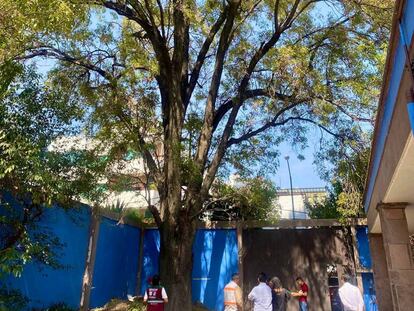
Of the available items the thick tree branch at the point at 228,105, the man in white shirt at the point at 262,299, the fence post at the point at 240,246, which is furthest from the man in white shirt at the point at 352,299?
the thick tree branch at the point at 228,105

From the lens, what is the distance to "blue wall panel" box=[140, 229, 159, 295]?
41.1ft

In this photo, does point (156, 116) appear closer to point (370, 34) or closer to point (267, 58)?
point (267, 58)

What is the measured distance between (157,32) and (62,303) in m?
6.32

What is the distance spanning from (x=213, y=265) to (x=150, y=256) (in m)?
2.04

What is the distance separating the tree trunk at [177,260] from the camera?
28.1 feet

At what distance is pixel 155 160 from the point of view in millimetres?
10336

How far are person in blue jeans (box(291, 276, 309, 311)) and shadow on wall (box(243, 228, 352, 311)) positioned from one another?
84 cm

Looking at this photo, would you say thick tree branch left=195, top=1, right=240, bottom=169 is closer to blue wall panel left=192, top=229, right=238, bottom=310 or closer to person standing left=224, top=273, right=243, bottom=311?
person standing left=224, top=273, right=243, bottom=311

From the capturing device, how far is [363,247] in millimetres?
11500

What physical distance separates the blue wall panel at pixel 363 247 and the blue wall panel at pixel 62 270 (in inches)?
289

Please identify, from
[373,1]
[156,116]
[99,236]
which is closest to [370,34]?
[373,1]

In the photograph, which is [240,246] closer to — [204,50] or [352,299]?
[352,299]

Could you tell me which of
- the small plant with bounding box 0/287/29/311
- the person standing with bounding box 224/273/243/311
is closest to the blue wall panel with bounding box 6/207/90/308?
the small plant with bounding box 0/287/29/311

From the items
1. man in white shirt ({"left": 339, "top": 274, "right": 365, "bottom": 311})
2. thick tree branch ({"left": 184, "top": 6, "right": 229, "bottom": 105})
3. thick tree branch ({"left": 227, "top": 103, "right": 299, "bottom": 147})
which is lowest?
man in white shirt ({"left": 339, "top": 274, "right": 365, "bottom": 311})
